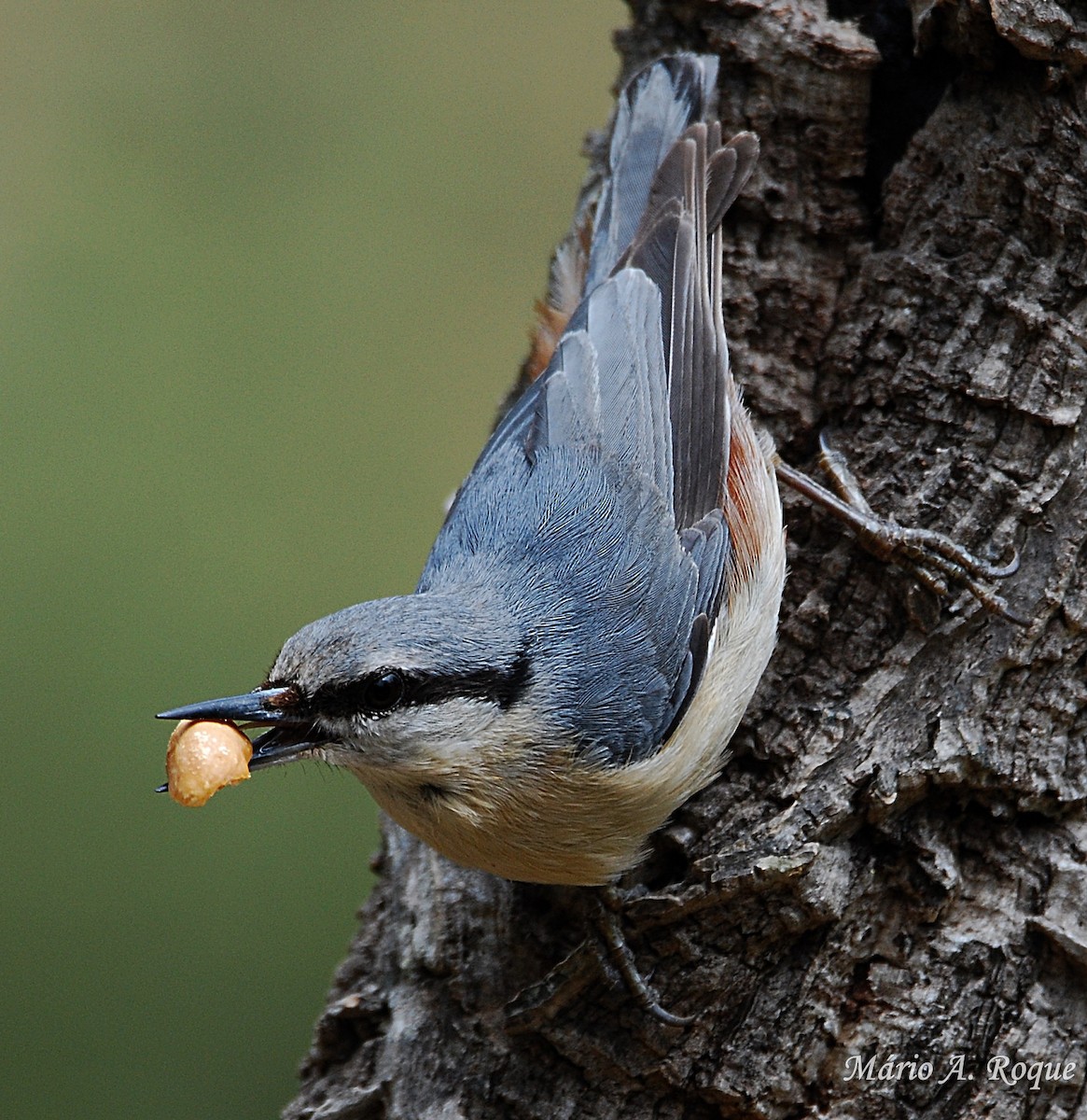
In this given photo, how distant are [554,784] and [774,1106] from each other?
74 centimetres

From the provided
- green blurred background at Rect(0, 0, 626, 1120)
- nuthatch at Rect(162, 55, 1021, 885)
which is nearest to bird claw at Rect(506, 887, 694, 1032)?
nuthatch at Rect(162, 55, 1021, 885)

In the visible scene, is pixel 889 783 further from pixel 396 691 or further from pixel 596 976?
pixel 396 691

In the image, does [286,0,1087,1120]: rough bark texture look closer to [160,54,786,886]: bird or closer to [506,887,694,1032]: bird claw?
[506,887,694,1032]: bird claw

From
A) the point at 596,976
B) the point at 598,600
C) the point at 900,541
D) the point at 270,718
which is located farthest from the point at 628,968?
the point at 900,541

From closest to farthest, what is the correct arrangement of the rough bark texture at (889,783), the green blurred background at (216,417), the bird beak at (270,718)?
the bird beak at (270,718), the rough bark texture at (889,783), the green blurred background at (216,417)

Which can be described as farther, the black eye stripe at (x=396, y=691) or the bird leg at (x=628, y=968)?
the bird leg at (x=628, y=968)

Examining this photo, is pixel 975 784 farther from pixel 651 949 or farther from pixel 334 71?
pixel 334 71

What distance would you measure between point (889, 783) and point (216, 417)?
3227mm

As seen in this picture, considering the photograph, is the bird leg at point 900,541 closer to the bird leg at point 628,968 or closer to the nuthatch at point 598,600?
the nuthatch at point 598,600

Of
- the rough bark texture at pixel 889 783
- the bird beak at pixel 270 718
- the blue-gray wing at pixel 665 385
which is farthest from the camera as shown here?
the blue-gray wing at pixel 665 385

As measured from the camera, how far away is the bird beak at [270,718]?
7.52 feet

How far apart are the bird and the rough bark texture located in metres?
0.17

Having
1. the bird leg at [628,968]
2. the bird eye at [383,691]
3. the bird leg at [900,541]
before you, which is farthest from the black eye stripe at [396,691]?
the bird leg at [900,541]

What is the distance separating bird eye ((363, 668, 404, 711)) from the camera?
7.66 feet
